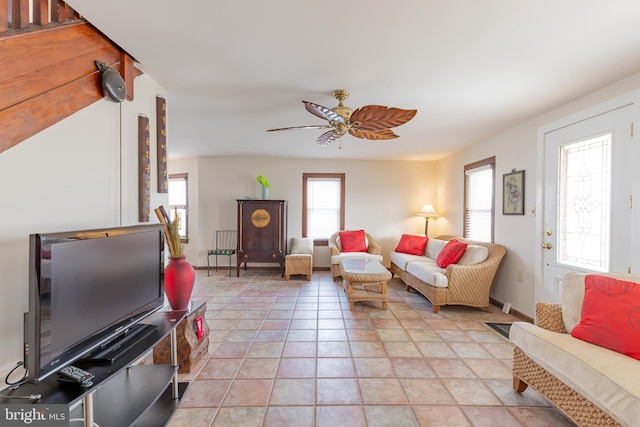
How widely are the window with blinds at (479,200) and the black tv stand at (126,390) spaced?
4158 mm

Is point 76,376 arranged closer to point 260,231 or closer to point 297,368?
point 297,368

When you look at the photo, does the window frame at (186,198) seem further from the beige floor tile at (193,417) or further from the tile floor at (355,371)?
the beige floor tile at (193,417)

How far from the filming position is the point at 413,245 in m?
5.04

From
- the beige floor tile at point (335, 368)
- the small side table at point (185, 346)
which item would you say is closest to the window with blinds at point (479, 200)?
the beige floor tile at point (335, 368)

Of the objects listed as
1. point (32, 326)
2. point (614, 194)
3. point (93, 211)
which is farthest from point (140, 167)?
point (614, 194)

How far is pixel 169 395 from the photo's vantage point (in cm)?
184

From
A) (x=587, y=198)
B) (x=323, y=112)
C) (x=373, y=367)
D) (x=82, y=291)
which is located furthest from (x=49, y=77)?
(x=587, y=198)

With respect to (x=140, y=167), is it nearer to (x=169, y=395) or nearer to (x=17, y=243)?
(x=17, y=243)

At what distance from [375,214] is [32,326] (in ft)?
17.5

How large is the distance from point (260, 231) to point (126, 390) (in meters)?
3.64

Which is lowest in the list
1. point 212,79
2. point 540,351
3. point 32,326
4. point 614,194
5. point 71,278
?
point 540,351

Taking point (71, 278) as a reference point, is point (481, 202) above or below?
above

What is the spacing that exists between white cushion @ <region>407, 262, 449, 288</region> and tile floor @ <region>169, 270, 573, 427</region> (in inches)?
15.2

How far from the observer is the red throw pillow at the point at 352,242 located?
5.22 m
